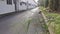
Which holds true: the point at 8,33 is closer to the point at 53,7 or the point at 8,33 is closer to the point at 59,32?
the point at 59,32

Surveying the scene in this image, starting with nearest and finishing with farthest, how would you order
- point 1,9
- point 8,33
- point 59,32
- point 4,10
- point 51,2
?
point 59,32 → point 8,33 → point 51,2 → point 1,9 → point 4,10

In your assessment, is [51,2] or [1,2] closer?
[51,2]

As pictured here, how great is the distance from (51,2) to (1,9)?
6699 mm

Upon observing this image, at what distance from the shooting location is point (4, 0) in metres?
20.2

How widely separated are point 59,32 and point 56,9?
35.0ft

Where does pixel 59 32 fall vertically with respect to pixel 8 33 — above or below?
above

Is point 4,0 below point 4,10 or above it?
above

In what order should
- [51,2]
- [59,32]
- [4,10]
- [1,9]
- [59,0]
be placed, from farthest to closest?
[4,10] → [1,9] → [51,2] → [59,0] → [59,32]

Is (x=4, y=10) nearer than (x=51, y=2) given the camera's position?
No

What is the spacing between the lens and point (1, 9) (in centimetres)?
1811

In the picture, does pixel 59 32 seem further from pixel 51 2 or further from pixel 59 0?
pixel 51 2

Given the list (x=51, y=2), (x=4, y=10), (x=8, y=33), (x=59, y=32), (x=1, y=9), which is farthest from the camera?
(x=4, y=10)

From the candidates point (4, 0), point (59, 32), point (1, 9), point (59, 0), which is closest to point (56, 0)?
point (59, 0)

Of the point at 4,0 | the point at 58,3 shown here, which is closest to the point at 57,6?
the point at 58,3
